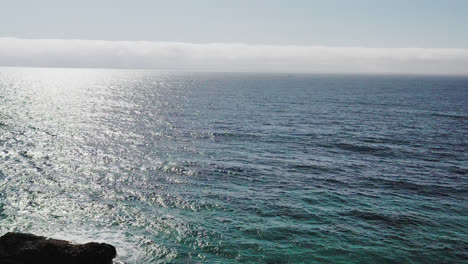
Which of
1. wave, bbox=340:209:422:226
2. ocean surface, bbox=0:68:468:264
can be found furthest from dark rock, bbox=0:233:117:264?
wave, bbox=340:209:422:226

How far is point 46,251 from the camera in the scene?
23.9 meters

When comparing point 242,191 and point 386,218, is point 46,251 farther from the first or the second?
point 386,218

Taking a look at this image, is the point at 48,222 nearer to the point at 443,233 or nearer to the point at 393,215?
Answer: the point at 393,215

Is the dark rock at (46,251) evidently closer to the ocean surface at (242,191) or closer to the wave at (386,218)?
the ocean surface at (242,191)

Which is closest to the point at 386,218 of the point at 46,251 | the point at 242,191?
the point at 242,191

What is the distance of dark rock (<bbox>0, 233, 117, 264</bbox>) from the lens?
77.2ft

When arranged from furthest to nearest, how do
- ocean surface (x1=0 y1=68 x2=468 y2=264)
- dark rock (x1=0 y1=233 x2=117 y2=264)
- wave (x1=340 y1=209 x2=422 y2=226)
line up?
1. wave (x1=340 y1=209 x2=422 y2=226)
2. ocean surface (x1=0 y1=68 x2=468 y2=264)
3. dark rock (x1=0 y1=233 x2=117 y2=264)

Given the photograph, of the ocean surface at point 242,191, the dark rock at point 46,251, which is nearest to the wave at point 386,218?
the ocean surface at point 242,191

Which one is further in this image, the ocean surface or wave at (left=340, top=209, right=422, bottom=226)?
wave at (left=340, top=209, right=422, bottom=226)

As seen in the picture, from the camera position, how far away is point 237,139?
6825 centimetres

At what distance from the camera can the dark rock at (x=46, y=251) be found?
2352 centimetres

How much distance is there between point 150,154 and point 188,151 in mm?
7017

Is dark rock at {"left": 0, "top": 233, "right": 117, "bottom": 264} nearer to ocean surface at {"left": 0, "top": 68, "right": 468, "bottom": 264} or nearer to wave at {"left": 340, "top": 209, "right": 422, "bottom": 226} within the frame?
ocean surface at {"left": 0, "top": 68, "right": 468, "bottom": 264}

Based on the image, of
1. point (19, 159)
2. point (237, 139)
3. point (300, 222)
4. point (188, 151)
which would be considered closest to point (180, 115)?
point (237, 139)
